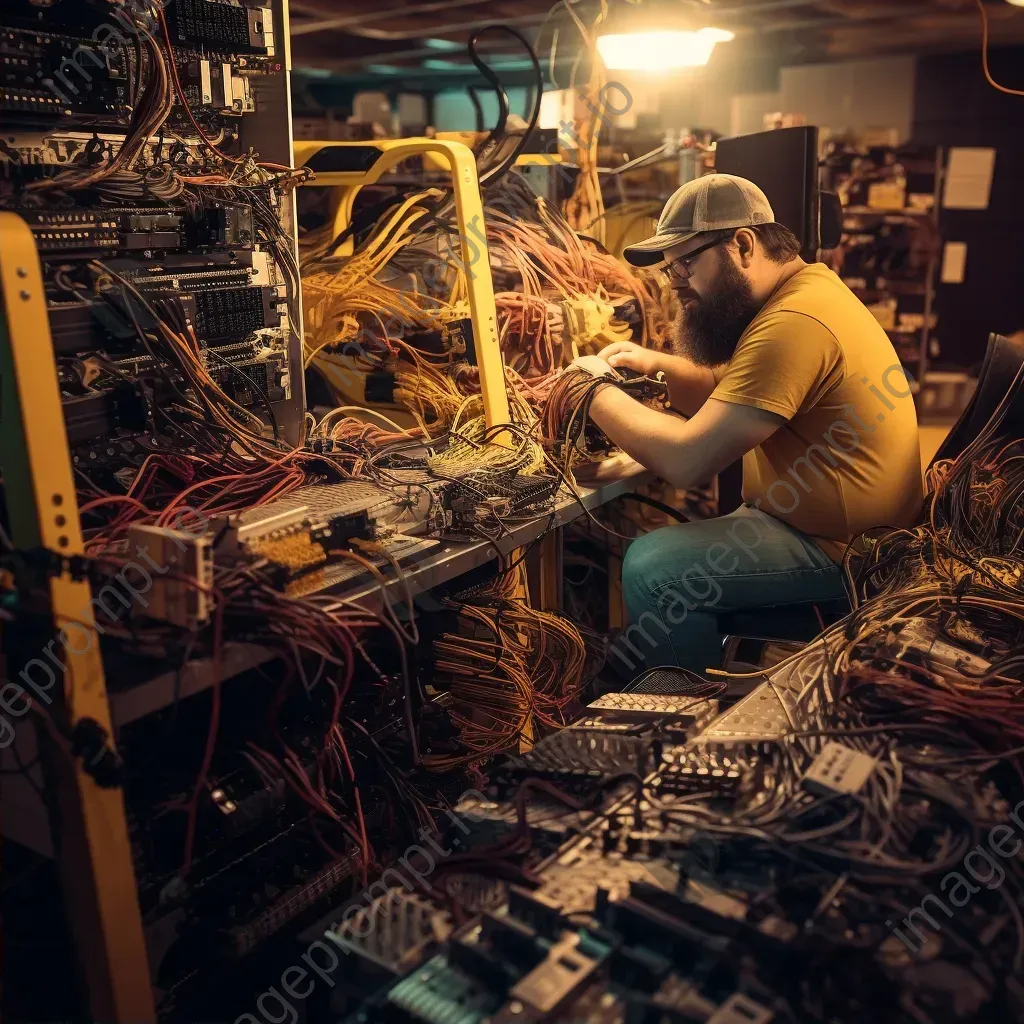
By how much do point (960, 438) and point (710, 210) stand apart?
0.83 metres

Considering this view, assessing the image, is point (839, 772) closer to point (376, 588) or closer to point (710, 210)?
point (376, 588)

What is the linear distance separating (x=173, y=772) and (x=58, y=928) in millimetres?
331

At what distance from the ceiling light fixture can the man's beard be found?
1162 millimetres

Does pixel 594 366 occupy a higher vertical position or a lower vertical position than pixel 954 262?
higher

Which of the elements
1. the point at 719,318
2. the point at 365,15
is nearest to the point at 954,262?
the point at 365,15

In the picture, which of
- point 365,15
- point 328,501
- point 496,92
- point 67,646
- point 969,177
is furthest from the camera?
point 969,177

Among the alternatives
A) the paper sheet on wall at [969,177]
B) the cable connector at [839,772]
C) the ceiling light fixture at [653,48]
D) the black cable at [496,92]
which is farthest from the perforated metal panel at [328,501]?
the paper sheet on wall at [969,177]

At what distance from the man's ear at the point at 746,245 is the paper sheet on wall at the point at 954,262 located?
7.24 metres

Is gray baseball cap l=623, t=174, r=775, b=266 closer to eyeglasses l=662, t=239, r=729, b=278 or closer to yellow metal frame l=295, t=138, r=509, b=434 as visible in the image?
eyeglasses l=662, t=239, r=729, b=278

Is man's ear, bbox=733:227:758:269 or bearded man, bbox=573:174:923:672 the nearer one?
bearded man, bbox=573:174:923:672

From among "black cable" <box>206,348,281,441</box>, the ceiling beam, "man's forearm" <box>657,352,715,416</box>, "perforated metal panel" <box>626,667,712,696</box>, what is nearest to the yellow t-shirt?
"man's forearm" <box>657,352,715,416</box>

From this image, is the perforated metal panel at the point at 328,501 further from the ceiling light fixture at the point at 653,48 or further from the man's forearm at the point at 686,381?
the ceiling light fixture at the point at 653,48

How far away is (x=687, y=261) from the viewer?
2.54 m

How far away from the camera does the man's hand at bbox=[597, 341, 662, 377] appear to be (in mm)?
2645
